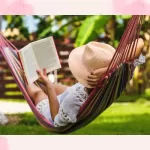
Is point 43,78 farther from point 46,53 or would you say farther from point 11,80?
point 11,80

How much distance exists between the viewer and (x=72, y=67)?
8.82ft

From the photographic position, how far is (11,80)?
570cm

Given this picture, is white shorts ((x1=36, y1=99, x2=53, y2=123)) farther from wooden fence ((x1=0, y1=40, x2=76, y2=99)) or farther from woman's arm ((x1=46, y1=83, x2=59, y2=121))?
wooden fence ((x1=0, y1=40, x2=76, y2=99))

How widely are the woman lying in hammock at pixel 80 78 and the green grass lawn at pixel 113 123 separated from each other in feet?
4.36

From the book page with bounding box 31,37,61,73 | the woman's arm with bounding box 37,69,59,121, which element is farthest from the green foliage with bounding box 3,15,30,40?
the woman's arm with bounding box 37,69,59,121

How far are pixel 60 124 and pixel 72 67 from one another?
278 mm

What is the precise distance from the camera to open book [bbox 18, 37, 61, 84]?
2.79 metres

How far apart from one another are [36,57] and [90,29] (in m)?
1.66

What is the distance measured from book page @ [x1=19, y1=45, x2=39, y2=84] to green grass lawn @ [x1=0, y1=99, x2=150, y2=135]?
50.1 inches

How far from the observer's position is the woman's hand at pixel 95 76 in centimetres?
257

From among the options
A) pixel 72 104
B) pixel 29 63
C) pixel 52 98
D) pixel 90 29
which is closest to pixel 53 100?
pixel 52 98

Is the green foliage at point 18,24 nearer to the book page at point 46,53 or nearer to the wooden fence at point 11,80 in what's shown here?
the wooden fence at point 11,80

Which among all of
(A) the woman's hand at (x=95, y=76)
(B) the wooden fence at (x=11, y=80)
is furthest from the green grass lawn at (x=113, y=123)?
(A) the woman's hand at (x=95, y=76)
